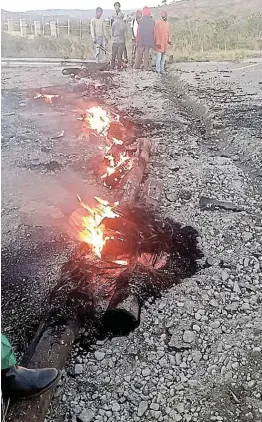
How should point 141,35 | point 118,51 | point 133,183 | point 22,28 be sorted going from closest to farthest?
point 133,183 → point 141,35 → point 118,51 → point 22,28

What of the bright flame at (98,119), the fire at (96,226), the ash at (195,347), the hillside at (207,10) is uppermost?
the hillside at (207,10)

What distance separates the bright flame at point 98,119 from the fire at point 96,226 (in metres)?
3.50

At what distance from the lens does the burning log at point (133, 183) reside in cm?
573

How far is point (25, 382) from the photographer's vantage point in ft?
9.27

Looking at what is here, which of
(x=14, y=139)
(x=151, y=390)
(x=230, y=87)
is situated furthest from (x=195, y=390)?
Result: (x=230, y=87)

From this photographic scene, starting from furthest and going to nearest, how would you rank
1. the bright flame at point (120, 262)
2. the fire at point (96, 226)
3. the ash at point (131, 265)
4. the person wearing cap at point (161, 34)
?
the person wearing cap at point (161, 34)
the fire at point (96, 226)
the bright flame at point (120, 262)
the ash at point (131, 265)

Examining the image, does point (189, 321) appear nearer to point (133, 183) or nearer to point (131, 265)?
point (131, 265)

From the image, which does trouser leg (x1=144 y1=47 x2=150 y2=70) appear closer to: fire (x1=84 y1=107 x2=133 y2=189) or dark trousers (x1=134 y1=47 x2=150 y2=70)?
dark trousers (x1=134 y1=47 x2=150 y2=70)

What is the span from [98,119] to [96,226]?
17.8ft

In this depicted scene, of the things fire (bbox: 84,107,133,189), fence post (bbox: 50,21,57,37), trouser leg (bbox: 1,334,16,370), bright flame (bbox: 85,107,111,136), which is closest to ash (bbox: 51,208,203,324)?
trouser leg (bbox: 1,334,16,370)

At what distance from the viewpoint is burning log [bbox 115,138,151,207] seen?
18.8 feet

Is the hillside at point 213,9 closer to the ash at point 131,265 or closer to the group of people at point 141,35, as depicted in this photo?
the group of people at point 141,35

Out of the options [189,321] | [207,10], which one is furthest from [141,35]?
[207,10]

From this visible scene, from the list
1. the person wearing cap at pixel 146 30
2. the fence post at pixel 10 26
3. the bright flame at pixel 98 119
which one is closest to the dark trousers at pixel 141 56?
the person wearing cap at pixel 146 30
